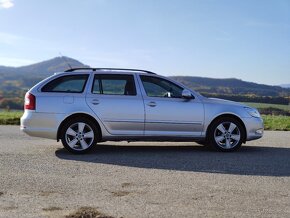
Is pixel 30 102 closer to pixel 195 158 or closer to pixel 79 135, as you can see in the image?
pixel 79 135

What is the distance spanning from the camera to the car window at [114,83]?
935 centimetres

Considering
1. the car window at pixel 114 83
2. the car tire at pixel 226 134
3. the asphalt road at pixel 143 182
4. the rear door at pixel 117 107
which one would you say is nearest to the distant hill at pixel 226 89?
the car tire at pixel 226 134

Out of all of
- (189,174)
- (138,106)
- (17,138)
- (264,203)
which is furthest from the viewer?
(17,138)

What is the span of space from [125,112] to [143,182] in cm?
290

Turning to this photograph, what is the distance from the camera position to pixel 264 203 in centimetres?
543

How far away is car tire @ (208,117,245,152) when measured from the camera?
9531 millimetres

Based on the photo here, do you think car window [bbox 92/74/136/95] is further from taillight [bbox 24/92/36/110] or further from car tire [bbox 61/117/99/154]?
taillight [bbox 24/92/36/110]

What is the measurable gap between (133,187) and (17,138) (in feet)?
20.7

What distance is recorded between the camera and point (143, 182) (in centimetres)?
650

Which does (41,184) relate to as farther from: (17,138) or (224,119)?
(17,138)

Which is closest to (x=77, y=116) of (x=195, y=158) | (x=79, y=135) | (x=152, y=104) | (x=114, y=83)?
(x=79, y=135)

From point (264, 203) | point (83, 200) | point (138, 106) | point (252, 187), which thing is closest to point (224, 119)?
point (138, 106)

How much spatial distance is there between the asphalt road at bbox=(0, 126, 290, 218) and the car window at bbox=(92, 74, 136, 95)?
4.21ft

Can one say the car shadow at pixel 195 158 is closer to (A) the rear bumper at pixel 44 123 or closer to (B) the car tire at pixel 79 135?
(B) the car tire at pixel 79 135
